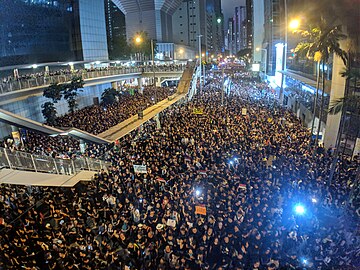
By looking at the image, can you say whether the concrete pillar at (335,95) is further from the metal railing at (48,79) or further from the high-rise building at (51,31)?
the high-rise building at (51,31)

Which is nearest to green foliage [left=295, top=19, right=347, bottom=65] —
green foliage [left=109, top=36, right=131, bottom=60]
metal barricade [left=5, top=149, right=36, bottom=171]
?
metal barricade [left=5, top=149, right=36, bottom=171]

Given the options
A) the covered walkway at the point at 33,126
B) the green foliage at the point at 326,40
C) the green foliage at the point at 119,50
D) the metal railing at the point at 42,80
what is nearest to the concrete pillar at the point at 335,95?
the green foliage at the point at 326,40

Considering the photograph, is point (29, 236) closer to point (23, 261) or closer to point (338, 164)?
point (23, 261)

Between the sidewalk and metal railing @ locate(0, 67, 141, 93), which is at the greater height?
metal railing @ locate(0, 67, 141, 93)

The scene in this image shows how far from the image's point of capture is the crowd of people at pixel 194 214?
314 inches

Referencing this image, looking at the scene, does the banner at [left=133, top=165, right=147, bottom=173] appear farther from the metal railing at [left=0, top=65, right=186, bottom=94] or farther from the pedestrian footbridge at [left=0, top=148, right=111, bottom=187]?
the metal railing at [left=0, top=65, right=186, bottom=94]

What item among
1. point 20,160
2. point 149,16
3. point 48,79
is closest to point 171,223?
point 20,160

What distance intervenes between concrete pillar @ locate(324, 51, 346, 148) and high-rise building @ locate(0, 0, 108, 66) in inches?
1238

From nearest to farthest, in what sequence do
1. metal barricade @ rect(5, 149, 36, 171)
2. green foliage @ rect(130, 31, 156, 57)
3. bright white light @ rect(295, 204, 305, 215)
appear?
1. bright white light @ rect(295, 204, 305, 215)
2. metal barricade @ rect(5, 149, 36, 171)
3. green foliage @ rect(130, 31, 156, 57)

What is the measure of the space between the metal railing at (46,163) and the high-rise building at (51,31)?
82.0ft

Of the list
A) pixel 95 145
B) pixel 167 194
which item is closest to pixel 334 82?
pixel 167 194

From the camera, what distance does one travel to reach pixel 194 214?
963 centimetres

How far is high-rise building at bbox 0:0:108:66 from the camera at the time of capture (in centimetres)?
3309

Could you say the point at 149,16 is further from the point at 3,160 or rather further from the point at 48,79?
the point at 3,160
